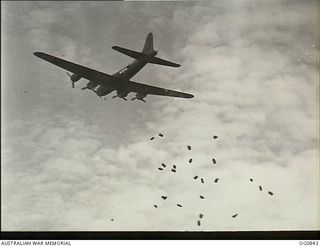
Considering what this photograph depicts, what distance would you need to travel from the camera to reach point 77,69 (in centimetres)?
1027

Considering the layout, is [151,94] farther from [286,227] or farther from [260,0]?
[286,227]

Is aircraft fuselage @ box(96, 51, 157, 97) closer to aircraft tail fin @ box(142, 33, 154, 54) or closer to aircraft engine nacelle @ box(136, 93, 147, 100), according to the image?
aircraft tail fin @ box(142, 33, 154, 54)

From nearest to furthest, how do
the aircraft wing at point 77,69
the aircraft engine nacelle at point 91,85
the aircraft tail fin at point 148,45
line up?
the aircraft tail fin at point 148,45 < the aircraft wing at point 77,69 < the aircraft engine nacelle at point 91,85

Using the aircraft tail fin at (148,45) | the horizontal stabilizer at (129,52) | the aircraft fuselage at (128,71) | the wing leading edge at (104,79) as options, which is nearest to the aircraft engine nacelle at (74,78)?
the wing leading edge at (104,79)

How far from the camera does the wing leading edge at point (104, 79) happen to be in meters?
9.42

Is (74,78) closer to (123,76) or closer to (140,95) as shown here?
(140,95)

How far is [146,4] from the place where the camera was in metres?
9.45

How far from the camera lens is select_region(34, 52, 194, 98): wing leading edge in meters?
9.42

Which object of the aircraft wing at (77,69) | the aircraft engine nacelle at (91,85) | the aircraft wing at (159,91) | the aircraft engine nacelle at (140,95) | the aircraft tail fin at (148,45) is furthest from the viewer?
the aircraft engine nacelle at (91,85)

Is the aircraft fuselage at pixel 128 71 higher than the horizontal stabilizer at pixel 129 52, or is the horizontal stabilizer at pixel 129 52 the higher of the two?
the horizontal stabilizer at pixel 129 52

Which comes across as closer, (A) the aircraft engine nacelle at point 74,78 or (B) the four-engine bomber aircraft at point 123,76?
(B) the four-engine bomber aircraft at point 123,76

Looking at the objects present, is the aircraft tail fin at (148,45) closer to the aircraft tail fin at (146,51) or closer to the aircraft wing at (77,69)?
the aircraft tail fin at (146,51)

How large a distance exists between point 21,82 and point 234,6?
4437 millimetres

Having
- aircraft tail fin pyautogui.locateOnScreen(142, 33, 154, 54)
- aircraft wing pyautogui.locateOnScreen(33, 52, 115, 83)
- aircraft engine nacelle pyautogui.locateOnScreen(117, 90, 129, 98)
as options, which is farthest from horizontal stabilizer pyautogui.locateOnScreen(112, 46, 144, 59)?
aircraft engine nacelle pyautogui.locateOnScreen(117, 90, 129, 98)
